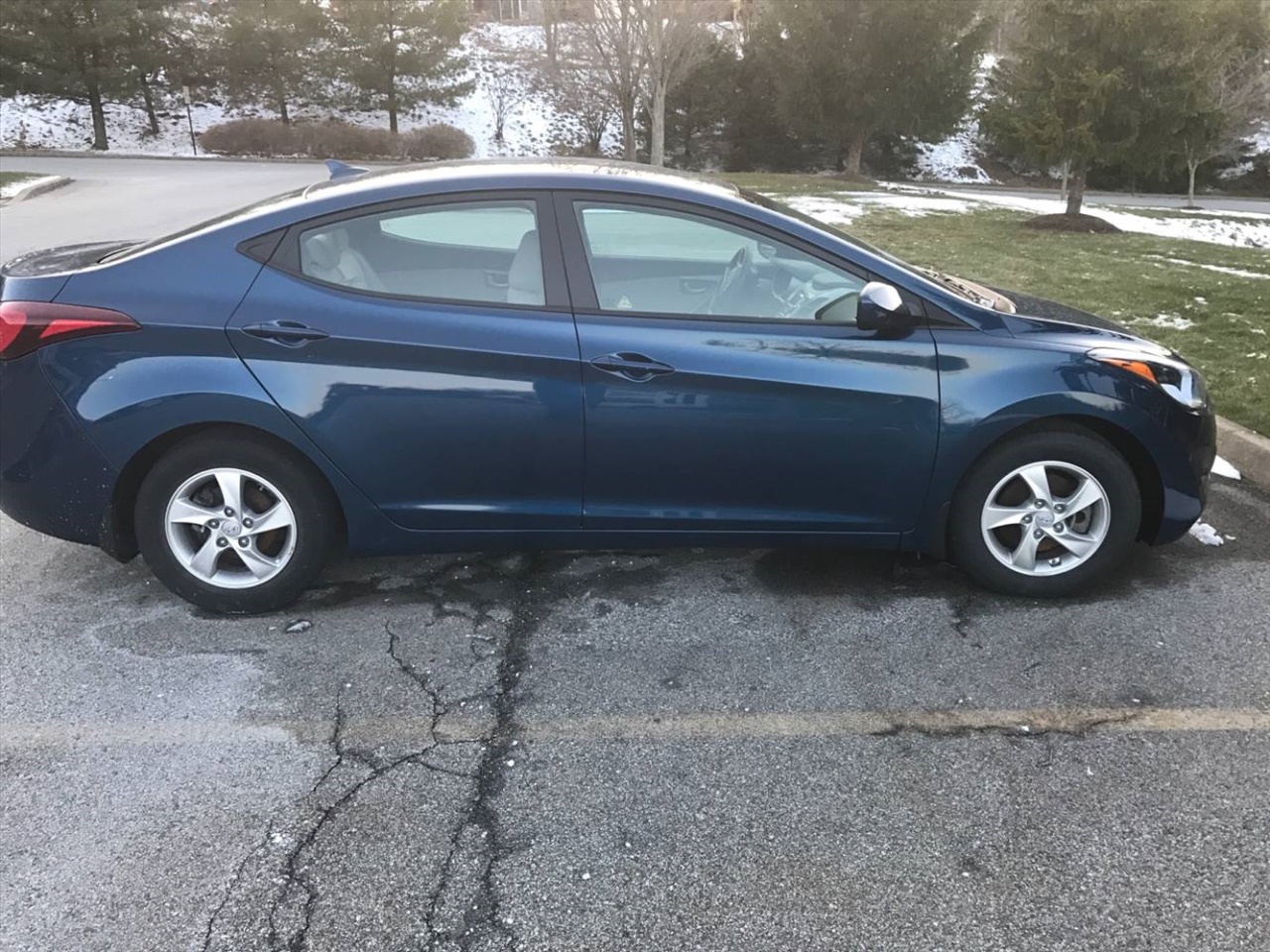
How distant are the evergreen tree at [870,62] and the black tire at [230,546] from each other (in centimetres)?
2883

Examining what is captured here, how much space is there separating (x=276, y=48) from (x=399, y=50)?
4.68 meters

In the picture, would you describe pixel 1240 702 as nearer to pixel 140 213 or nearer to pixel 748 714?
pixel 748 714

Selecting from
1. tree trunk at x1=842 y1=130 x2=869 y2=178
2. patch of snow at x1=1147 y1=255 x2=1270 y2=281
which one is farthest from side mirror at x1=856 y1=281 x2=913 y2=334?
tree trunk at x1=842 y1=130 x2=869 y2=178

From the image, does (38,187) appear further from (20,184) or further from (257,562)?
(257,562)

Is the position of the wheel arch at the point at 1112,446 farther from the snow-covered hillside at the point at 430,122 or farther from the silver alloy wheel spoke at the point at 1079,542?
the snow-covered hillside at the point at 430,122

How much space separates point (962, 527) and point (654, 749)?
5.09 ft

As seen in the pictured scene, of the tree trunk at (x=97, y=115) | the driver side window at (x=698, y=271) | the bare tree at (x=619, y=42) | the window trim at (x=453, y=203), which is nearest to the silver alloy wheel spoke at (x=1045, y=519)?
the driver side window at (x=698, y=271)

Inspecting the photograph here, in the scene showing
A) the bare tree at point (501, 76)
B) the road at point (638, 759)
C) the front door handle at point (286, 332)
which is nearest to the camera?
the road at point (638, 759)

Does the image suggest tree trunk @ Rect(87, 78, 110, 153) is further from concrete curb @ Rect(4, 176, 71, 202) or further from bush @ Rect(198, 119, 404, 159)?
concrete curb @ Rect(4, 176, 71, 202)

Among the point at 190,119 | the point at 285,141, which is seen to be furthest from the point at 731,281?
the point at 190,119

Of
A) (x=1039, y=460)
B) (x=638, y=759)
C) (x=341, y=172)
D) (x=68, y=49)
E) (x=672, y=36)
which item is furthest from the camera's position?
(x=68, y=49)

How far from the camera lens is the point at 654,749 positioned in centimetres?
282

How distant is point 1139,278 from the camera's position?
10023mm

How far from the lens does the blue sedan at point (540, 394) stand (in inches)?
131
